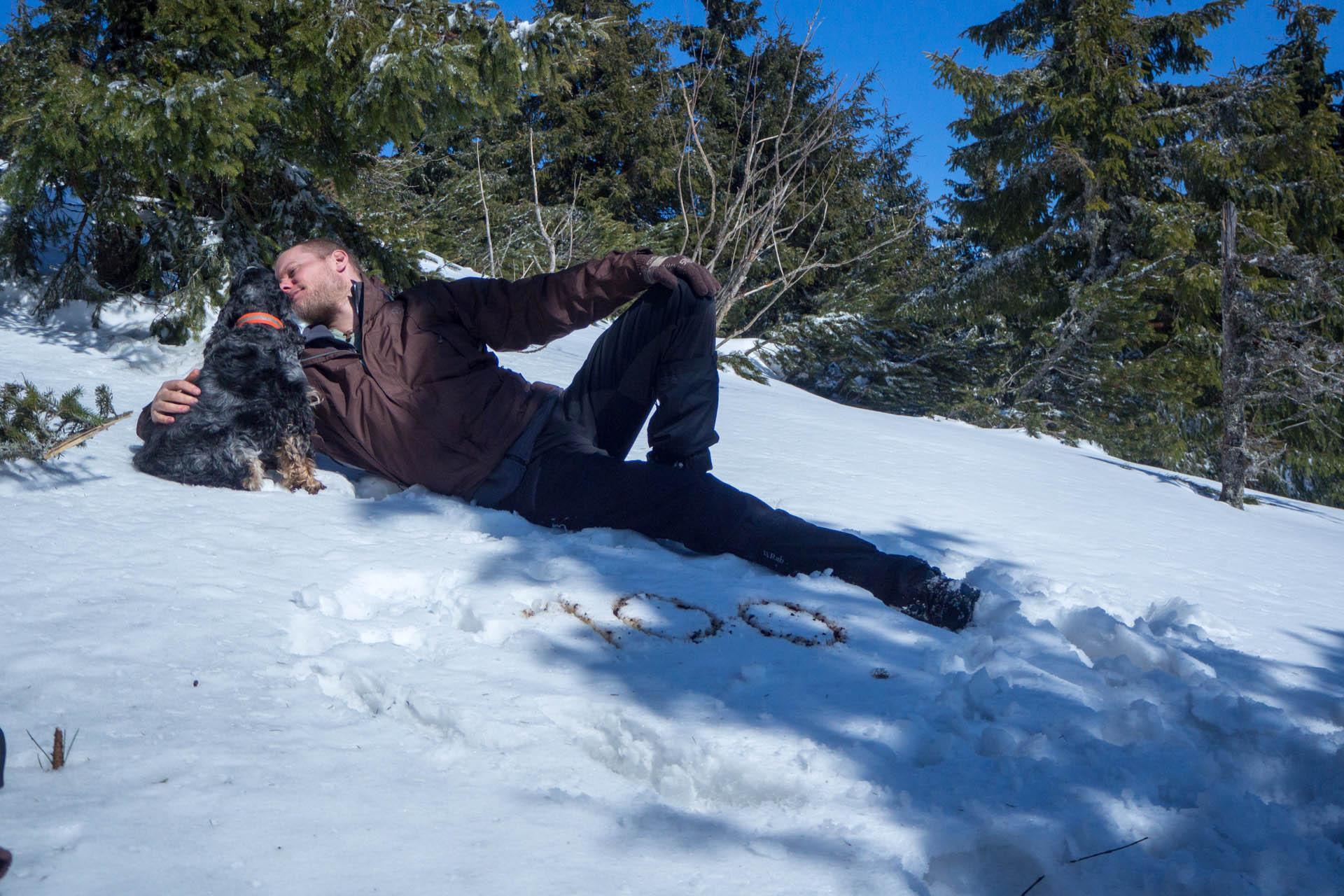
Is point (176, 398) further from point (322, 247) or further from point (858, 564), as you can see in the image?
point (858, 564)

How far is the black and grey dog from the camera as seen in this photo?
2.49m

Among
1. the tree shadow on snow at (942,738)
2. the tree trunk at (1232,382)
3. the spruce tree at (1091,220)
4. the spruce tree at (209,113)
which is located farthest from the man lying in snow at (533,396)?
the spruce tree at (1091,220)

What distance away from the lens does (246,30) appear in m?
4.16

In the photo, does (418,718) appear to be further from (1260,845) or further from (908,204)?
(908,204)

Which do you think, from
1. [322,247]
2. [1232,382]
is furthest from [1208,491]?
[322,247]

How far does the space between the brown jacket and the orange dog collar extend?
190 mm

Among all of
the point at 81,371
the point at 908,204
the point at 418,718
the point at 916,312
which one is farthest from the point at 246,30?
the point at 908,204

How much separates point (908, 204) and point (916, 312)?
7449 millimetres

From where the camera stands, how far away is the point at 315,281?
2.77 meters

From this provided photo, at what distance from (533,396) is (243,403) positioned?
0.90 m

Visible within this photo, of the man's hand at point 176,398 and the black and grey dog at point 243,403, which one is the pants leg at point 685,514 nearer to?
the black and grey dog at point 243,403

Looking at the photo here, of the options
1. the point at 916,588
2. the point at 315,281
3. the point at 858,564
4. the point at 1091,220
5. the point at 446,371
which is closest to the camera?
the point at 916,588

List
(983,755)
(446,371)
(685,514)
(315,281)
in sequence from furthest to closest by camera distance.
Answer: (315,281), (446,371), (685,514), (983,755)

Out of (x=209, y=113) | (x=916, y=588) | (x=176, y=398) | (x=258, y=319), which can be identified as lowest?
(x=916, y=588)
